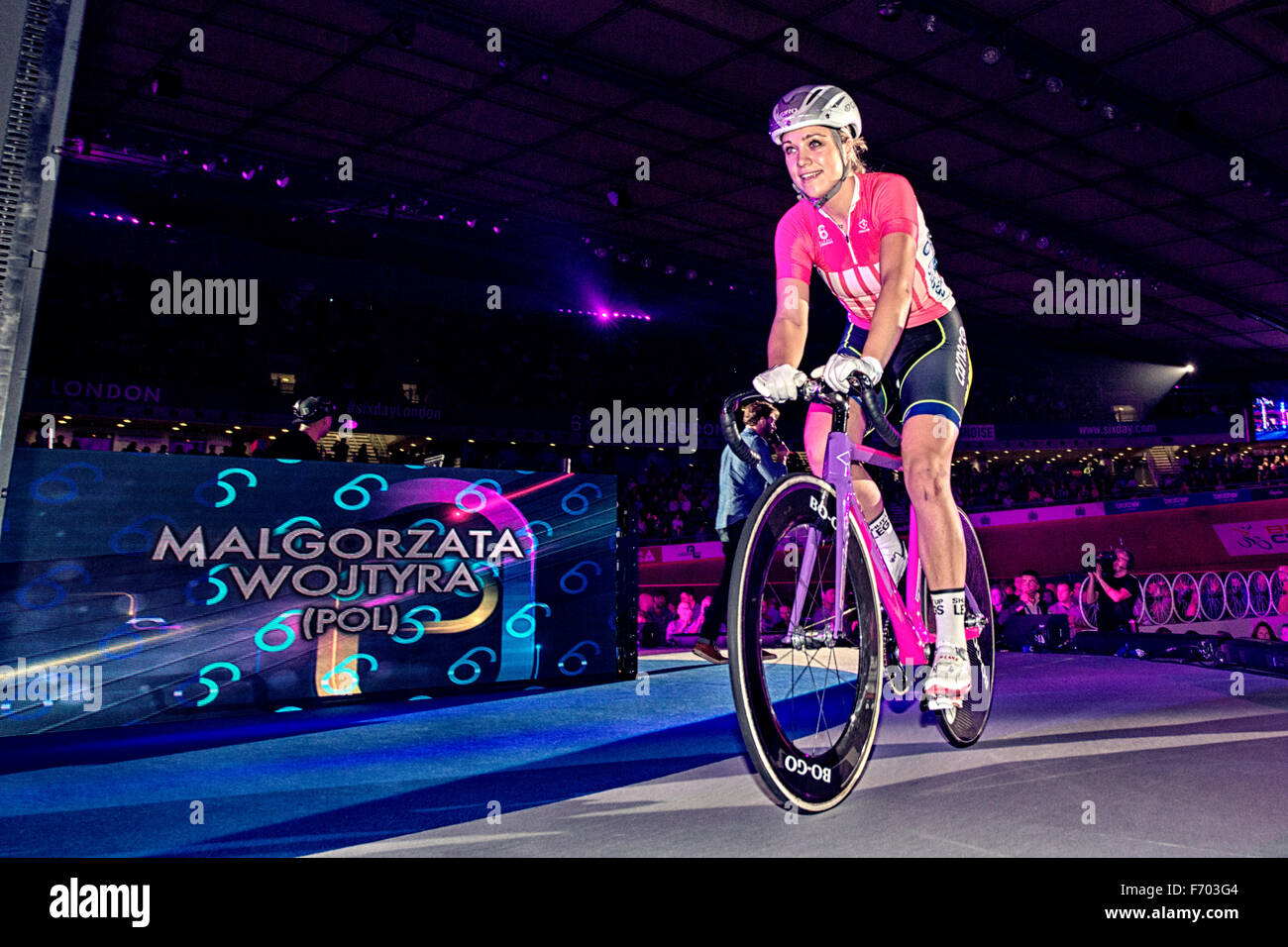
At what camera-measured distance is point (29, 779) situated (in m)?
3.21

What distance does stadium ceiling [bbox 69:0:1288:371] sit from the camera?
393 inches

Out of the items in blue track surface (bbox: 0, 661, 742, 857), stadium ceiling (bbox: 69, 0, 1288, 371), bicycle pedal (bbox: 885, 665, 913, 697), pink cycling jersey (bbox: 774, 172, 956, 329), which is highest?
stadium ceiling (bbox: 69, 0, 1288, 371)

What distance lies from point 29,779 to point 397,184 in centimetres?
1301

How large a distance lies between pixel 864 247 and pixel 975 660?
1647 millimetres

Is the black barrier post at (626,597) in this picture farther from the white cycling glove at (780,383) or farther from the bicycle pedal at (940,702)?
the white cycling glove at (780,383)

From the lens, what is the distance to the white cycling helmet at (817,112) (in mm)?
2795

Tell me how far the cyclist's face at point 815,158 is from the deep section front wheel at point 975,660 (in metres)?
1.19

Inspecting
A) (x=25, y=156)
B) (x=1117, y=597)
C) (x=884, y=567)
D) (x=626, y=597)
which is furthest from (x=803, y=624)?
(x=1117, y=597)

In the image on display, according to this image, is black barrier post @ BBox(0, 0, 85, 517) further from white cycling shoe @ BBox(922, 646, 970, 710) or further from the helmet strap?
white cycling shoe @ BBox(922, 646, 970, 710)

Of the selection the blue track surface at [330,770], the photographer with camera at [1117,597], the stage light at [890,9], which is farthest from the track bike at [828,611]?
the stage light at [890,9]

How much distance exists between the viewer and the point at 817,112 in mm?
2793

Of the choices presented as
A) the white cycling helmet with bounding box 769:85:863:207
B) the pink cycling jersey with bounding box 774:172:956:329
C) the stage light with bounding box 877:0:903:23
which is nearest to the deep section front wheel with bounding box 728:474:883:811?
the pink cycling jersey with bounding box 774:172:956:329

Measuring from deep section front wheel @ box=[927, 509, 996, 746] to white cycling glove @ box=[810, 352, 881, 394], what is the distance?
2.71ft

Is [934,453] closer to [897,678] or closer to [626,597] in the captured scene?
[897,678]
